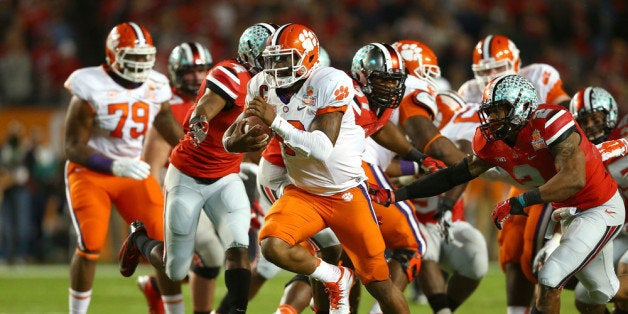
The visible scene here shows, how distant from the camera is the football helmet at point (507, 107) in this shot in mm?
5383

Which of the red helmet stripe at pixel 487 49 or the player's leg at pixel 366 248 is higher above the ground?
the red helmet stripe at pixel 487 49

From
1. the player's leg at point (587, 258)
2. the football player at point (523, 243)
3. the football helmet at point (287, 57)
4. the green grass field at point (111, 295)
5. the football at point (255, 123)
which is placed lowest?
the green grass field at point (111, 295)

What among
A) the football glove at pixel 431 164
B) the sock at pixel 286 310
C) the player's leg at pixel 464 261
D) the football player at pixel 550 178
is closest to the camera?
the football player at pixel 550 178

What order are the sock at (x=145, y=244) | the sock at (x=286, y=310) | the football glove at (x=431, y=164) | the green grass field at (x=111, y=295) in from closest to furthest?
the sock at (x=286, y=310) → the football glove at (x=431, y=164) → the sock at (x=145, y=244) → the green grass field at (x=111, y=295)

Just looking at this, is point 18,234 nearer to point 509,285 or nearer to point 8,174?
point 8,174

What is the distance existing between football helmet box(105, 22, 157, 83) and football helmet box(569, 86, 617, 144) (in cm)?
277

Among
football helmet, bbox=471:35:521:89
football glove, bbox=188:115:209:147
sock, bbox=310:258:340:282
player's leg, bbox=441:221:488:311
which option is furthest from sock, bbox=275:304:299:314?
football helmet, bbox=471:35:521:89

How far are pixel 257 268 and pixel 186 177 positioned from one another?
1012 mm

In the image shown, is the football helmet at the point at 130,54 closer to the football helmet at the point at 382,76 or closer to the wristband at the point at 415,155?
the football helmet at the point at 382,76

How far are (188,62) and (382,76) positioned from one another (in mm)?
Result: 1764

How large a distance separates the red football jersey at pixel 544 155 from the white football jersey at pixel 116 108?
2.35 meters

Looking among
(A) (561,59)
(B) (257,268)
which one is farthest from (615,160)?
(A) (561,59)

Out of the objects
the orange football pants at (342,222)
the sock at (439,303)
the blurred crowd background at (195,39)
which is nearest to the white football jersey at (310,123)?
the orange football pants at (342,222)

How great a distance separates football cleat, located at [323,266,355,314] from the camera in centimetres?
560
